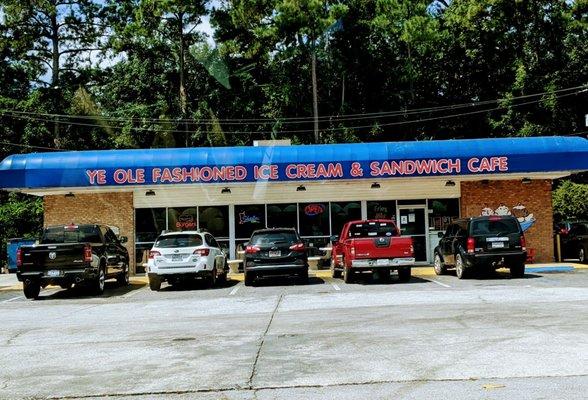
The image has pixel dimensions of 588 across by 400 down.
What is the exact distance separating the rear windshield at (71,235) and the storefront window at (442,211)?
1371 cm

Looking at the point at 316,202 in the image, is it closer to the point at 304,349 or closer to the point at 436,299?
the point at 436,299

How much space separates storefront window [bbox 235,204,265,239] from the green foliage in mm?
17993

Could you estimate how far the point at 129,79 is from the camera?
50.9 metres

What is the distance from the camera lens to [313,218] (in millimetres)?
26844

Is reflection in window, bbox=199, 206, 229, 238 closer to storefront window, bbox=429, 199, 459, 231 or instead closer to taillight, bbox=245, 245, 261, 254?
taillight, bbox=245, 245, 261, 254

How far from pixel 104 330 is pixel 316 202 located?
16.3 m

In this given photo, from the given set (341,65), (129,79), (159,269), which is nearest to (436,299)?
(159,269)

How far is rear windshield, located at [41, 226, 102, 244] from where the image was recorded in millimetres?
18875

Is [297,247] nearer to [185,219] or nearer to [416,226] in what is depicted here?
[185,219]

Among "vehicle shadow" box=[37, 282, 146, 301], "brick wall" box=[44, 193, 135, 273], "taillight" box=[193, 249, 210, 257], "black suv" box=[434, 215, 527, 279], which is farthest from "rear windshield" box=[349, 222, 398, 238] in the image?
"brick wall" box=[44, 193, 135, 273]

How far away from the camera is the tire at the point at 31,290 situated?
58.5 feet

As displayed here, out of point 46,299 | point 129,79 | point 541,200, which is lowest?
point 46,299

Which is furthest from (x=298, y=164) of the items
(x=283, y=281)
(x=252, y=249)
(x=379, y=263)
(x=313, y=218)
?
(x=379, y=263)

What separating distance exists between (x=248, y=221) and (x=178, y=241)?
829 centimetres
